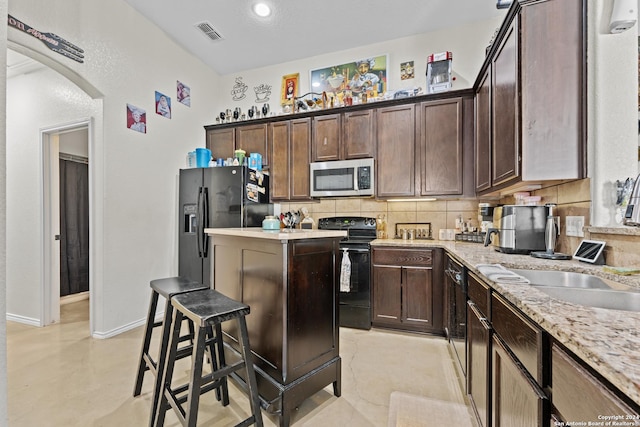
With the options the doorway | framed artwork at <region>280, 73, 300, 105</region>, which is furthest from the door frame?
framed artwork at <region>280, 73, 300, 105</region>

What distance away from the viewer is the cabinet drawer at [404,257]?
111 inches

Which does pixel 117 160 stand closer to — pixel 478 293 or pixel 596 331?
pixel 478 293

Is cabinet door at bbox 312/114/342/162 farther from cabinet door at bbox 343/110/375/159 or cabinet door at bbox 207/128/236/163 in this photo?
cabinet door at bbox 207/128/236/163

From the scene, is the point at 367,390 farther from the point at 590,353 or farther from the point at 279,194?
the point at 279,194

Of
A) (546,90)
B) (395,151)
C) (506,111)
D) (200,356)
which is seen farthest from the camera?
(395,151)

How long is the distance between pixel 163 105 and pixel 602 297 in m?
4.11

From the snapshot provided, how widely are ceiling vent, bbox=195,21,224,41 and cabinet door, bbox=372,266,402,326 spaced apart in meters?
3.31

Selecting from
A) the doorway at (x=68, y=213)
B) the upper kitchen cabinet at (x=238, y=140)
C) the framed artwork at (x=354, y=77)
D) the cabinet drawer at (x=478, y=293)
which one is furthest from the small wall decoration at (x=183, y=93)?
the cabinet drawer at (x=478, y=293)

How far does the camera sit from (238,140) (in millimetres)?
3959

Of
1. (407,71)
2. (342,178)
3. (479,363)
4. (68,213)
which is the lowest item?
(479,363)

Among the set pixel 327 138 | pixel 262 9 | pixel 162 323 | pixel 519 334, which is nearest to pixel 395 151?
pixel 327 138

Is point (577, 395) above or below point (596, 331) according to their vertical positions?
below

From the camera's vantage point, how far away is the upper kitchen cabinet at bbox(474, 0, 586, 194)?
165 cm

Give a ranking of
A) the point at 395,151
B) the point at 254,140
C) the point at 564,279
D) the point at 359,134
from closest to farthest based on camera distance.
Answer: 1. the point at 564,279
2. the point at 395,151
3. the point at 359,134
4. the point at 254,140
